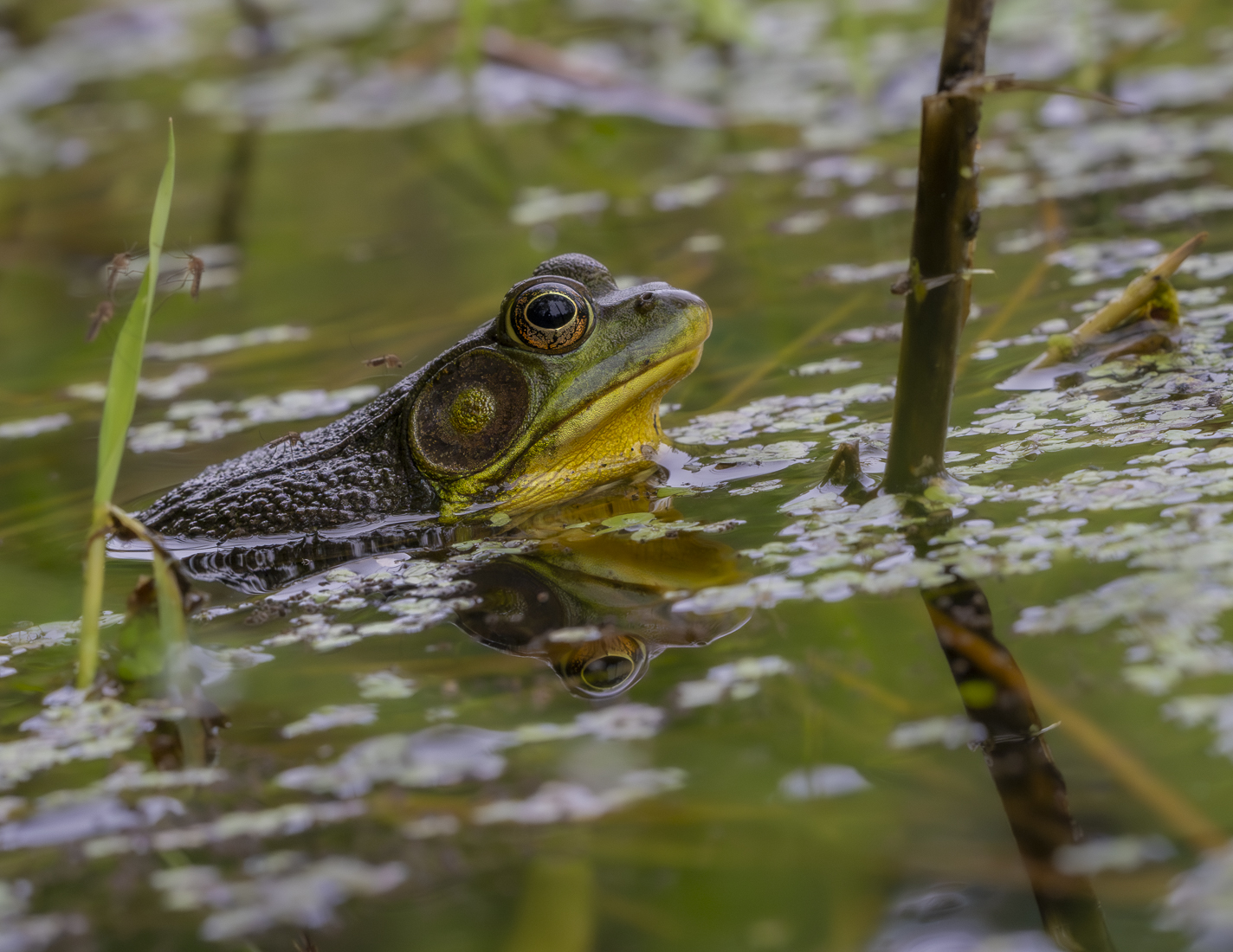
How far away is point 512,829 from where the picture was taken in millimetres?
2262

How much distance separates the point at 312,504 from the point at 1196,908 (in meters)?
3.03

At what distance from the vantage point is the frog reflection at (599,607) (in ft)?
9.27

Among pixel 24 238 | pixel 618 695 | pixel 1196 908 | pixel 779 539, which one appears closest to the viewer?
pixel 1196 908

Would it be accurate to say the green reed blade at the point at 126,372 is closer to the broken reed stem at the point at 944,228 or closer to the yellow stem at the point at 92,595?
the yellow stem at the point at 92,595

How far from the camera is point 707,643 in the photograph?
2.80 m

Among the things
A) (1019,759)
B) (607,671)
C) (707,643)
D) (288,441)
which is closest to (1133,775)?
(1019,759)

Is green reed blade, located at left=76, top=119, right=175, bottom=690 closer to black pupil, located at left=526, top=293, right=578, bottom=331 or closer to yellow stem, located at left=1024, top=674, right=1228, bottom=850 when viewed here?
black pupil, located at left=526, top=293, right=578, bottom=331

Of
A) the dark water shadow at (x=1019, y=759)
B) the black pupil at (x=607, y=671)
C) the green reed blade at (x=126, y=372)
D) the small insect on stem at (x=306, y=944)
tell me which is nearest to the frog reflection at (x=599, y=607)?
the black pupil at (x=607, y=671)

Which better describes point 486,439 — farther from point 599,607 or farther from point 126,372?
point 126,372

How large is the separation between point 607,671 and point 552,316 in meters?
1.52

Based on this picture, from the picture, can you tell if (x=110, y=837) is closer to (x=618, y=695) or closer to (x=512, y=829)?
(x=512, y=829)

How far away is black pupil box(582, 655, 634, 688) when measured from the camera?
8.95 feet

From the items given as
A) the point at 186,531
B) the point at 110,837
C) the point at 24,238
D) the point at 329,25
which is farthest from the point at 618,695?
the point at 329,25

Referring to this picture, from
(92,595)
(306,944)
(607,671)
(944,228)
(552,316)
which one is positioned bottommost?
(306,944)
